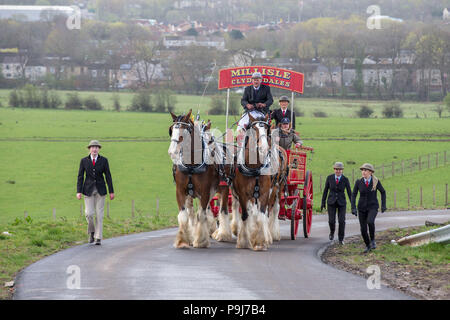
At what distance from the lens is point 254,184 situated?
53.8ft

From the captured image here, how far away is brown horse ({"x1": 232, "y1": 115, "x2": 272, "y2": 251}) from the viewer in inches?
637

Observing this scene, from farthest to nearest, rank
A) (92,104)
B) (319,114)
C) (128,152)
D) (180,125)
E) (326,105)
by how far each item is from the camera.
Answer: (326,105) → (92,104) → (319,114) → (128,152) → (180,125)

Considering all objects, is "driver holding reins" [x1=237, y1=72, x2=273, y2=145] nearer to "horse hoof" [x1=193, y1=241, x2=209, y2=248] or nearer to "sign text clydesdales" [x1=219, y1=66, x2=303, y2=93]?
"sign text clydesdales" [x1=219, y1=66, x2=303, y2=93]

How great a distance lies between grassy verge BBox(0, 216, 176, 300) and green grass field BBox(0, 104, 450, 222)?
15.2m

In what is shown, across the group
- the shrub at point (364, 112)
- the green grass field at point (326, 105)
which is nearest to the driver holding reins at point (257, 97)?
the green grass field at point (326, 105)

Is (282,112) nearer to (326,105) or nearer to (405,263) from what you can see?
(405,263)

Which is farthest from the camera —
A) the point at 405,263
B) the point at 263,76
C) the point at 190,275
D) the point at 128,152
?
the point at 128,152

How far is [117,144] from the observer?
240 feet

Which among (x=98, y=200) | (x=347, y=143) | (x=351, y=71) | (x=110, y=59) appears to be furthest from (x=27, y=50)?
(x=98, y=200)

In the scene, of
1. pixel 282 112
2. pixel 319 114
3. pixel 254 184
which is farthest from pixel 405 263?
→ pixel 319 114

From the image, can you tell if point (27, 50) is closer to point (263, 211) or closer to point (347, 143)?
point (347, 143)

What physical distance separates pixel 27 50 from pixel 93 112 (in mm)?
81129

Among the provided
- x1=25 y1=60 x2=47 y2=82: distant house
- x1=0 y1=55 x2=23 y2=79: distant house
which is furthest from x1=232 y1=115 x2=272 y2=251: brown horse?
x1=25 y1=60 x2=47 y2=82: distant house

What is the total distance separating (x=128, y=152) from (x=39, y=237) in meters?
51.8
